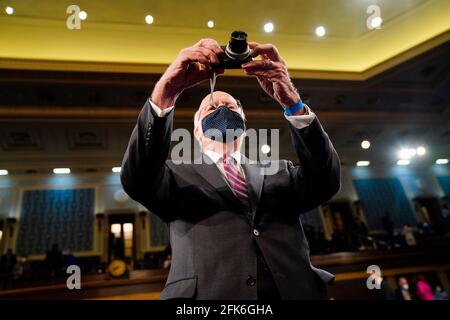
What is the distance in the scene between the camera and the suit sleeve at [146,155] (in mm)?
916

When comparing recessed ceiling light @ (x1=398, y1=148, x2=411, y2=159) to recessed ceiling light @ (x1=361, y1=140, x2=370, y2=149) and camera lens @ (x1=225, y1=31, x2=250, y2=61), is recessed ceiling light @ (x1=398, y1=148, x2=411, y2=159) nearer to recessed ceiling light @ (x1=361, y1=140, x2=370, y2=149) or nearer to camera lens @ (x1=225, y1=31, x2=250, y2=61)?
recessed ceiling light @ (x1=361, y1=140, x2=370, y2=149)

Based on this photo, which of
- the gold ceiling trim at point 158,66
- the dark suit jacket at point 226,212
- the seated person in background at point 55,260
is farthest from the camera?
the seated person in background at point 55,260

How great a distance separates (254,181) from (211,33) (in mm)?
5853

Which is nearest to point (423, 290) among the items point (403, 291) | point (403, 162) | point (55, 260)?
point (403, 291)

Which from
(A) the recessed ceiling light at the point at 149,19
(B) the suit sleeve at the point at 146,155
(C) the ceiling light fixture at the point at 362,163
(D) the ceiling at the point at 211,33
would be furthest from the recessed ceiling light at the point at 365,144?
(B) the suit sleeve at the point at 146,155

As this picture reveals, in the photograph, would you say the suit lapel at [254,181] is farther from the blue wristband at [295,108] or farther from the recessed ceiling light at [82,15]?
the recessed ceiling light at [82,15]

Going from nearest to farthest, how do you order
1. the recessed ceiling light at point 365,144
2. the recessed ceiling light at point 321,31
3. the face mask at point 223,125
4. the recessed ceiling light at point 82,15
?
1. the face mask at point 223,125
2. the recessed ceiling light at point 82,15
3. the recessed ceiling light at point 321,31
4. the recessed ceiling light at point 365,144

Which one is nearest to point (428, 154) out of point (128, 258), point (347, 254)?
point (347, 254)

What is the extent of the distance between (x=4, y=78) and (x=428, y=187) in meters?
14.5

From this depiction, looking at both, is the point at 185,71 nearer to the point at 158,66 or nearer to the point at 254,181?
the point at 254,181

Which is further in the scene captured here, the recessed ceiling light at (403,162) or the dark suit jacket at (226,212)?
the recessed ceiling light at (403,162)

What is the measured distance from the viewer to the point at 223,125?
1196mm

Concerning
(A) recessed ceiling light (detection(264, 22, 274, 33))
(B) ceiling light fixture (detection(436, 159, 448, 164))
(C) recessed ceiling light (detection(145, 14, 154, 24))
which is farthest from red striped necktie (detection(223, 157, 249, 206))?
(B) ceiling light fixture (detection(436, 159, 448, 164))

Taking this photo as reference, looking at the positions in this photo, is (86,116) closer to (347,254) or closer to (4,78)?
(4,78)
